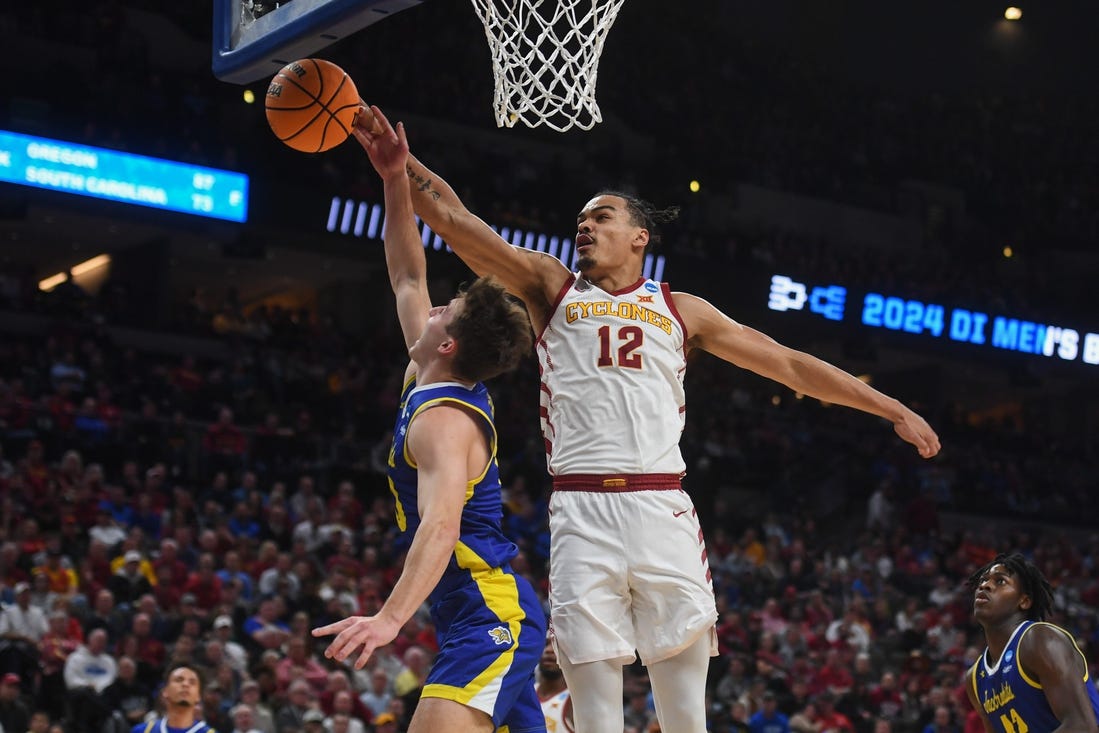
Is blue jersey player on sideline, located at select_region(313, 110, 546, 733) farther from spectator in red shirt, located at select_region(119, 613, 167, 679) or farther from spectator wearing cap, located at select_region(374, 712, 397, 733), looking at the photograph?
spectator in red shirt, located at select_region(119, 613, 167, 679)

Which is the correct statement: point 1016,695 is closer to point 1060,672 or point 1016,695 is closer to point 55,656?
point 1060,672

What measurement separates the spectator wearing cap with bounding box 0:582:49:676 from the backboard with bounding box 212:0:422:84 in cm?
569

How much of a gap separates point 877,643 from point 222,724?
7.62m

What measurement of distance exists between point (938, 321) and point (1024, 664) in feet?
57.7

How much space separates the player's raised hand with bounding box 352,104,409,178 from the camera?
4.75 metres

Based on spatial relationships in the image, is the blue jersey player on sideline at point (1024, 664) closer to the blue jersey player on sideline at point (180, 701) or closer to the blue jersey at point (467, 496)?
the blue jersey at point (467, 496)

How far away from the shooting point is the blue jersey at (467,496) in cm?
435

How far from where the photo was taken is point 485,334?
4.35 m

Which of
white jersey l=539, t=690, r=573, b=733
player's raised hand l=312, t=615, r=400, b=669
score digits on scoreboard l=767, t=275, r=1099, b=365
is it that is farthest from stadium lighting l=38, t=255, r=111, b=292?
player's raised hand l=312, t=615, r=400, b=669

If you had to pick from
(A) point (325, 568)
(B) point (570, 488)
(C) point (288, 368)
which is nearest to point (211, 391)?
(C) point (288, 368)

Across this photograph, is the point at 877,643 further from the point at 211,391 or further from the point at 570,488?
the point at 570,488

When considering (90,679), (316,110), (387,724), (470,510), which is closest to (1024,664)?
(470,510)

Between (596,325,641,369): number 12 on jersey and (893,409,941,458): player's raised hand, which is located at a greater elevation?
(596,325,641,369): number 12 on jersey

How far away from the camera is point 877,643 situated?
1459 centimetres
